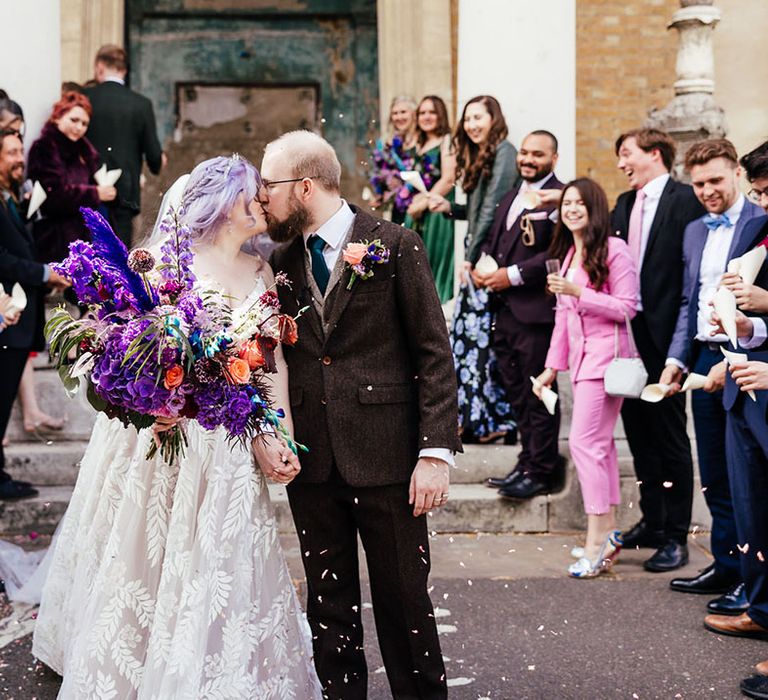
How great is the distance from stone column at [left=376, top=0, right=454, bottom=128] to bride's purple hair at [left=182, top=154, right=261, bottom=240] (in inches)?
314

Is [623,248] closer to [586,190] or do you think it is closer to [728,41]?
[586,190]

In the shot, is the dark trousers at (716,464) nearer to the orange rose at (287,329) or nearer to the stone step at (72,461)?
the stone step at (72,461)

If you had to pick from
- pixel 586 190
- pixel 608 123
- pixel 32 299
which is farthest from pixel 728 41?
pixel 32 299

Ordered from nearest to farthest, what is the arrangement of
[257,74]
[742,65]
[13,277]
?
[13,277], [742,65], [257,74]

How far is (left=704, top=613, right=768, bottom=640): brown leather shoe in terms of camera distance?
5.17m

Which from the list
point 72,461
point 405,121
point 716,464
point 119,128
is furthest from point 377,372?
point 119,128

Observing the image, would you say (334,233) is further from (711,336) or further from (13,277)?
(13,277)

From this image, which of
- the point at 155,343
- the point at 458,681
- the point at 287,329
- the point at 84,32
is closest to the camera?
the point at 155,343

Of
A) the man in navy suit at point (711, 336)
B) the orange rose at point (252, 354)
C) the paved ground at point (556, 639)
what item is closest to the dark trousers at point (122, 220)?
the paved ground at point (556, 639)

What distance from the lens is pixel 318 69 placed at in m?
13.2

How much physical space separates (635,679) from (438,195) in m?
3.96

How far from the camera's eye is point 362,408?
12.8 feet

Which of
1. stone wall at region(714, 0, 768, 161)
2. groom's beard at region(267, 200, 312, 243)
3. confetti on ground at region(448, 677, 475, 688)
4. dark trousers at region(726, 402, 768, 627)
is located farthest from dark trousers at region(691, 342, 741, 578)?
stone wall at region(714, 0, 768, 161)

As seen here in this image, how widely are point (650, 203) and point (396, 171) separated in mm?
2288
